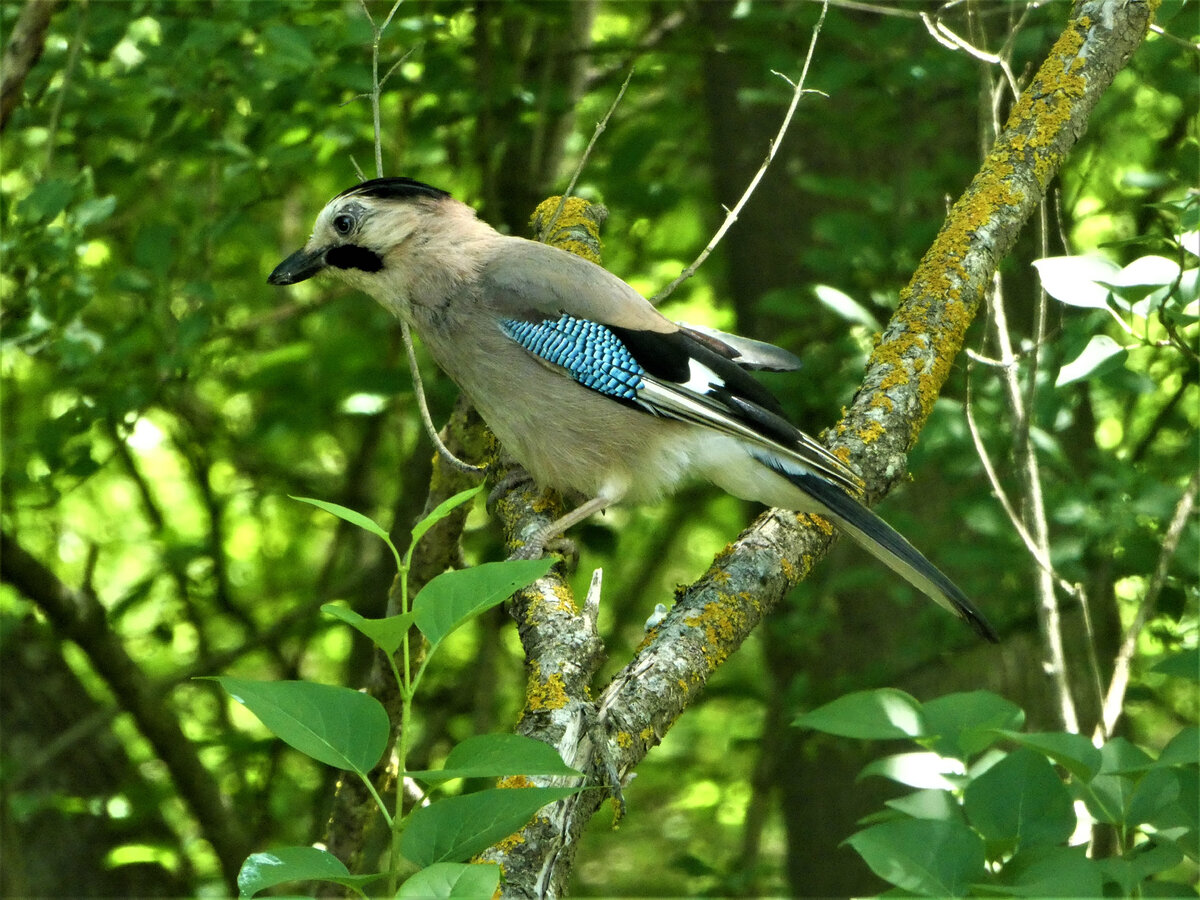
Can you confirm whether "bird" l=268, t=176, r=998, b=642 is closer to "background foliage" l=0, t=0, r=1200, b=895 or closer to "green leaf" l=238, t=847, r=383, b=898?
"background foliage" l=0, t=0, r=1200, b=895

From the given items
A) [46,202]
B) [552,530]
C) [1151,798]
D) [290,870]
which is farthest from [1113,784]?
[46,202]

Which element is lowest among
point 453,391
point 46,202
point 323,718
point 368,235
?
point 453,391

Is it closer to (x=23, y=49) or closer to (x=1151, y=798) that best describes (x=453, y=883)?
(x=1151, y=798)

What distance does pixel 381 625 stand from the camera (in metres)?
1.63

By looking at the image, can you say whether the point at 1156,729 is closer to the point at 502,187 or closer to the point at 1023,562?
the point at 1023,562

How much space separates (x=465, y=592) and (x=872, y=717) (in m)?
0.87

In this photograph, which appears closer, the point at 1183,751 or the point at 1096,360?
the point at 1183,751

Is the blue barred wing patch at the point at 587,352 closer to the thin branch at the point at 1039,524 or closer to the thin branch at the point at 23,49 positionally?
the thin branch at the point at 1039,524

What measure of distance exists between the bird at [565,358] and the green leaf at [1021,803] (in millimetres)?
1275

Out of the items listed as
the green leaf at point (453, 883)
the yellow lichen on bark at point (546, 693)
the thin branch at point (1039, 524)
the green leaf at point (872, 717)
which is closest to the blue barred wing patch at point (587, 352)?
the thin branch at point (1039, 524)

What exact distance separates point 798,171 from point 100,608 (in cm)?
351

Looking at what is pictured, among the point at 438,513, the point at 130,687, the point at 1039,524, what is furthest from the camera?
the point at 130,687

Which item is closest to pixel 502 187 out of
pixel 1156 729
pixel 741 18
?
pixel 741 18

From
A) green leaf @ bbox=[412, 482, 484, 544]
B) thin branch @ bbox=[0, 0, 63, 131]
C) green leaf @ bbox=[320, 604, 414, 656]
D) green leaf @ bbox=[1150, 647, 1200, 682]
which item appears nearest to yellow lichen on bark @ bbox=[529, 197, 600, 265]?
thin branch @ bbox=[0, 0, 63, 131]
